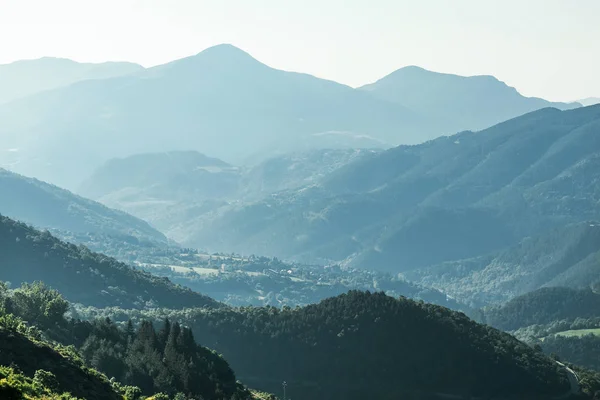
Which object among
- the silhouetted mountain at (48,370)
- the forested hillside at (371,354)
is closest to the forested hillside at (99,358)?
the silhouetted mountain at (48,370)

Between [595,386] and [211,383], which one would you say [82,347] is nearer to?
[211,383]

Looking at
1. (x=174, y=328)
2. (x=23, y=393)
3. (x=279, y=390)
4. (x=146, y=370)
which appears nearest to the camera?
(x=23, y=393)

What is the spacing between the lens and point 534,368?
7407 inches

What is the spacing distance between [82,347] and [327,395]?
5985 cm

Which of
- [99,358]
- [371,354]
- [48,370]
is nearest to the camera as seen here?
[48,370]

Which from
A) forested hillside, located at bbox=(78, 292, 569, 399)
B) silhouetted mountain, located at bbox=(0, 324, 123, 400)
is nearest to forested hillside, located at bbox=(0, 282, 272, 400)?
silhouetted mountain, located at bbox=(0, 324, 123, 400)

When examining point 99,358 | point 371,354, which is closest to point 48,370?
point 99,358

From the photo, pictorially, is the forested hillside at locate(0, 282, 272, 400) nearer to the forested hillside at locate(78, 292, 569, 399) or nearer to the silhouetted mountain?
the silhouetted mountain

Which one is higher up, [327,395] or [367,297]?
[367,297]

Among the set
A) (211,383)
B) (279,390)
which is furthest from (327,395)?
(211,383)

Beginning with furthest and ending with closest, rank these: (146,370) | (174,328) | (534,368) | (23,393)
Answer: (534,368), (174,328), (146,370), (23,393)

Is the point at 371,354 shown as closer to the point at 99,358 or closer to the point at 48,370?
the point at 99,358

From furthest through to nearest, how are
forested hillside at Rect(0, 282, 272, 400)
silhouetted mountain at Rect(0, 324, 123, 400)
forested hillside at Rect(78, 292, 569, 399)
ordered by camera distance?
1. forested hillside at Rect(78, 292, 569, 399)
2. forested hillside at Rect(0, 282, 272, 400)
3. silhouetted mountain at Rect(0, 324, 123, 400)

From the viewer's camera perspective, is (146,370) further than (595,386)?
No
